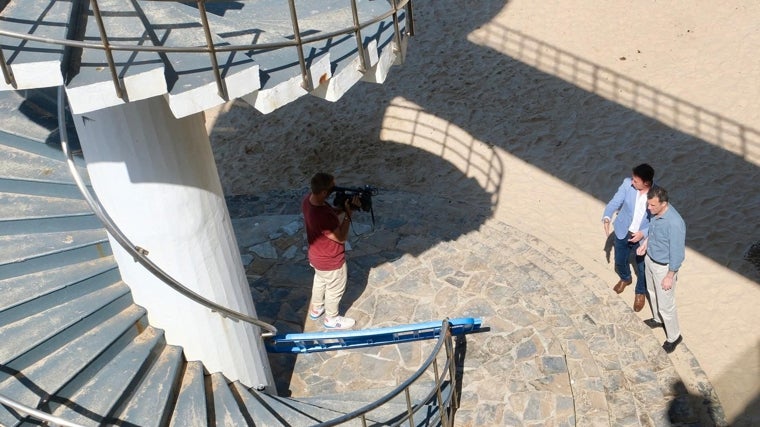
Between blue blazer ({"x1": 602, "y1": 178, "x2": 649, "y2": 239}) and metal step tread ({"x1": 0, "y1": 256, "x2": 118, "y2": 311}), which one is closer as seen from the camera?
metal step tread ({"x1": 0, "y1": 256, "x2": 118, "y2": 311})

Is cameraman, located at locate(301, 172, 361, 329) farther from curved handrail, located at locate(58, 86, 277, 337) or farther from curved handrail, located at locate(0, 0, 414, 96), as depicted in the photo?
curved handrail, located at locate(0, 0, 414, 96)

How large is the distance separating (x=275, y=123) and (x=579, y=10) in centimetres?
532

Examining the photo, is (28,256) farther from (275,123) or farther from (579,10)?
(579,10)

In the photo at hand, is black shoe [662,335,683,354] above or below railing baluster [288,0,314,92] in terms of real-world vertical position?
below

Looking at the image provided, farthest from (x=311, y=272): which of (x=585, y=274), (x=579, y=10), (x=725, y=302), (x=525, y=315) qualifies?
(x=579, y=10)

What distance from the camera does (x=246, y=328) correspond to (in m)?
7.13

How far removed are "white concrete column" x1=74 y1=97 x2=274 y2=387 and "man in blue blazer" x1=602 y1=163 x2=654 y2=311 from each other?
12.5 feet

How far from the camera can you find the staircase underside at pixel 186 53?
5012 mm

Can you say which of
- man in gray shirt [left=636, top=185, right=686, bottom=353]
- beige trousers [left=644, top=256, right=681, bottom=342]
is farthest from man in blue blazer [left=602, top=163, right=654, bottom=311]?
beige trousers [left=644, top=256, right=681, bottom=342]

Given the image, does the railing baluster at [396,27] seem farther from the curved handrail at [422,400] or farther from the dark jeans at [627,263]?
the dark jeans at [627,263]

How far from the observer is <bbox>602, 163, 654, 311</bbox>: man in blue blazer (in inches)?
338

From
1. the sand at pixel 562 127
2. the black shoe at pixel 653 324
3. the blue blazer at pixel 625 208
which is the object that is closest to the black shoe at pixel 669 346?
the black shoe at pixel 653 324

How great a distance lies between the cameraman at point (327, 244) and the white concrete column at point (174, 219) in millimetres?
1167

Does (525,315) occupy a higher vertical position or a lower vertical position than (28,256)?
lower
